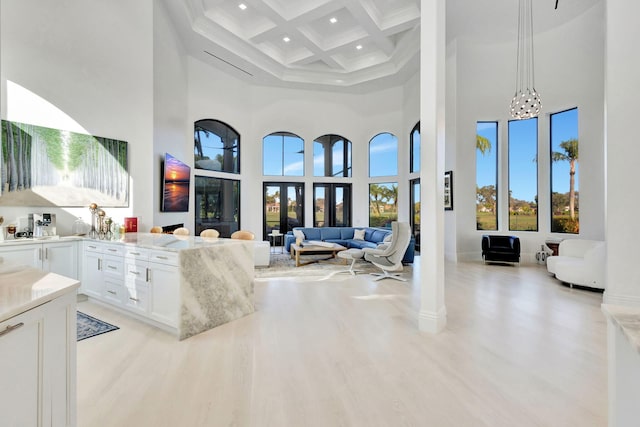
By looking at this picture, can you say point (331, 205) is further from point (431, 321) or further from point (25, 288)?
point (25, 288)

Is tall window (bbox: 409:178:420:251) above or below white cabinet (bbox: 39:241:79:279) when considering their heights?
above

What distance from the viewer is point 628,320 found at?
3.13 feet

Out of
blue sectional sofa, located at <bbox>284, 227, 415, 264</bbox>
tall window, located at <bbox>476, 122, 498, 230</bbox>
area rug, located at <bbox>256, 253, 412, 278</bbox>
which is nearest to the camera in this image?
area rug, located at <bbox>256, 253, 412, 278</bbox>

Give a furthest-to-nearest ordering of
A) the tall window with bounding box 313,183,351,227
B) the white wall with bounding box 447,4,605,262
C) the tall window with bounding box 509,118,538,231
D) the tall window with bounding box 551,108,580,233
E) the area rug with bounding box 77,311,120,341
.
Result: the tall window with bounding box 313,183,351,227, the tall window with bounding box 509,118,538,231, the tall window with bounding box 551,108,580,233, the white wall with bounding box 447,4,605,262, the area rug with bounding box 77,311,120,341

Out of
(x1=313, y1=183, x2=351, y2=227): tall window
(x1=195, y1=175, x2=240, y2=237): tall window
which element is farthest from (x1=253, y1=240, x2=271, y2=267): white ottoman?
(x1=313, y1=183, x2=351, y2=227): tall window

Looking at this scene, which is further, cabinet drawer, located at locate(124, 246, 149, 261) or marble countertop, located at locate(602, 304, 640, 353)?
cabinet drawer, located at locate(124, 246, 149, 261)

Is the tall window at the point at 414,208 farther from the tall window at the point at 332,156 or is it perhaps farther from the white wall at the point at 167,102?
the white wall at the point at 167,102

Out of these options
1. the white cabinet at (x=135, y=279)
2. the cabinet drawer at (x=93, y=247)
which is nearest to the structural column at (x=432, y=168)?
the white cabinet at (x=135, y=279)

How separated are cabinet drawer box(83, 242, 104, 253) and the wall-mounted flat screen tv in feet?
5.78

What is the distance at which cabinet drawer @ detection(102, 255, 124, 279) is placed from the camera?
345cm

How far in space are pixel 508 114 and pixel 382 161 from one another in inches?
153

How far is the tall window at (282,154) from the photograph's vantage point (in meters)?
9.94

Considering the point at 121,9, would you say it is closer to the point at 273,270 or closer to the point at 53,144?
the point at 53,144

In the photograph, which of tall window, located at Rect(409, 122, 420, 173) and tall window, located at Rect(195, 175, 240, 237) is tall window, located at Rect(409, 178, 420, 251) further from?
tall window, located at Rect(195, 175, 240, 237)
